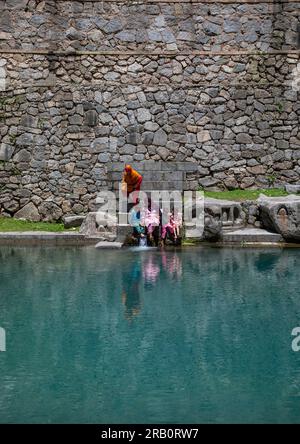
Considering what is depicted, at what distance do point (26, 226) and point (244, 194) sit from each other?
17.6ft

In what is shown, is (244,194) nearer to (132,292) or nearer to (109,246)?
(109,246)

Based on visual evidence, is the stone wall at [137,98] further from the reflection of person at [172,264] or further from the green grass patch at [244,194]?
the reflection of person at [172,264]

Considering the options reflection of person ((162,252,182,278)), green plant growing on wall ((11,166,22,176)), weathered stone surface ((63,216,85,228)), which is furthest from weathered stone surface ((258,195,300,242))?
green plant growing on wall ((11,166,22,176))

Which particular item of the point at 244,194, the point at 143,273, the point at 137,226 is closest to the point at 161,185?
the point at 244,194

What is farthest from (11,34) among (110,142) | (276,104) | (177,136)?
(276,104)

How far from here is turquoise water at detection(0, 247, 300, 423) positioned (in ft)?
21.8

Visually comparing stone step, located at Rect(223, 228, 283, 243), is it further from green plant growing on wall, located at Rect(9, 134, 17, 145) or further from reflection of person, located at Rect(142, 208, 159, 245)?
green plant growing on wall, located at Rect(9, 134, 17, 145)

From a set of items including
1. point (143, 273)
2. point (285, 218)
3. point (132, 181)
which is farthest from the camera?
point (132, 181)

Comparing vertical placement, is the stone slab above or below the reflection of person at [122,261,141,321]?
above

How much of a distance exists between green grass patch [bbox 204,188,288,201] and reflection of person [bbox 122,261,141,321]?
5444 millimetres

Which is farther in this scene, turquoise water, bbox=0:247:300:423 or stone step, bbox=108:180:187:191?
stone step, bbox=108:180:187:191

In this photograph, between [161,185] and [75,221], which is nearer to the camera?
[75,221]

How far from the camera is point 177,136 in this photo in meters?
19.5

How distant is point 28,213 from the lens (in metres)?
19.4
